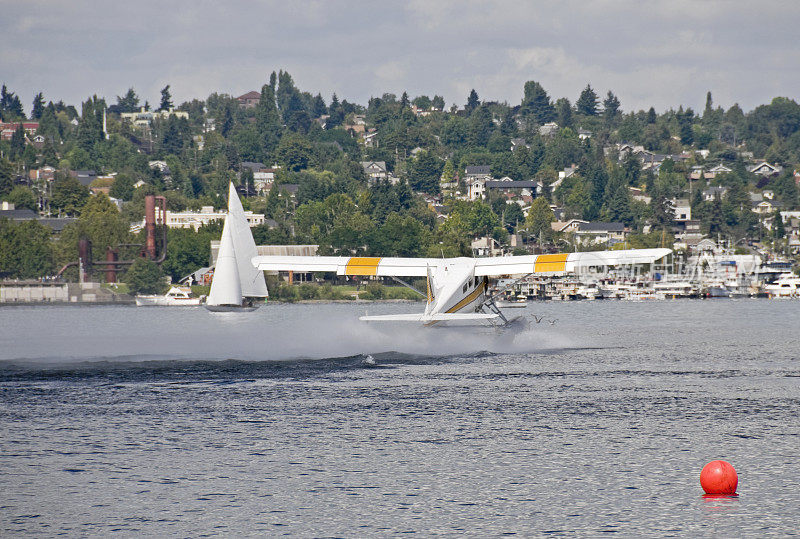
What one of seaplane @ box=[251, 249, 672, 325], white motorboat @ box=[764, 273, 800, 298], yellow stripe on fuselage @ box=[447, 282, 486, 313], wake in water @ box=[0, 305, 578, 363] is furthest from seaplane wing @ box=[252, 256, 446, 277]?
white motorboat @ box=[764, 273, 800, 298]

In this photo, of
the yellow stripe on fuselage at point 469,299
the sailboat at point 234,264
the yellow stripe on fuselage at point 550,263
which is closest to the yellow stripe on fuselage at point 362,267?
the yellow stripe on fuselage at point 469,299

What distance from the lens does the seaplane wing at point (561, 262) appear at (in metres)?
50.0

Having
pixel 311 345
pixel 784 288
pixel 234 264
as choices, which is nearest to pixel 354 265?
pixel 311 345

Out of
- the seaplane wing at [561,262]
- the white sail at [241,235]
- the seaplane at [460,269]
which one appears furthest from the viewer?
the white sail at [241,235]

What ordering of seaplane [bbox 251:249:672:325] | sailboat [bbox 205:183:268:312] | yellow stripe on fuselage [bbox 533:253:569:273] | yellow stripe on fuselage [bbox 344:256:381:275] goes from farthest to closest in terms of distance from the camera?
1. sailboat [bbox 205:183:268:312]
2. yellow stripe on fuselage [bbox 344:256:381:275]
3. yellow stripe on fuselage [bbox 533:253:569:273]
4. seaplane [bbox 251:249:672:325]

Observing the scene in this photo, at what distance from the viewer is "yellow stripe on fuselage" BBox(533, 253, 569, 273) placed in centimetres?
5088

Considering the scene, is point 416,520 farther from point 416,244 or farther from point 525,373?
point 416,244

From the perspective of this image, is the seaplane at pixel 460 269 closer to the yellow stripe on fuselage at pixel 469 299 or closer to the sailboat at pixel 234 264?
the yellow stripe on fuselage at pixel 469 299

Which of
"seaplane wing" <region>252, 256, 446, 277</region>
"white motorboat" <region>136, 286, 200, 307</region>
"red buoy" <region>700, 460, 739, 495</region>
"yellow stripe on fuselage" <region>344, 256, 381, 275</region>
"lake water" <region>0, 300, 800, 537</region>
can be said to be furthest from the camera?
"white motorboat" <region>136, 286, 200, 307</region>

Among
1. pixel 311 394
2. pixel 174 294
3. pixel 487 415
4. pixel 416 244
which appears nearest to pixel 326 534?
pixel 487 415

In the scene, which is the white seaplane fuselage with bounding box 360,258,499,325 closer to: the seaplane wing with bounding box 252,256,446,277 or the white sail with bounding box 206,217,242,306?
the seaplane wing with bounding box 252,256,446,277

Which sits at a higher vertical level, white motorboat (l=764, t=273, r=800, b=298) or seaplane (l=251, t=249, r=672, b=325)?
seaplane (l=251, t=249, r=672, b=325)

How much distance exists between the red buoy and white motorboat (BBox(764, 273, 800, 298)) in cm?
14411

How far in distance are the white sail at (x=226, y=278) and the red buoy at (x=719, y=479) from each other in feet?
230
